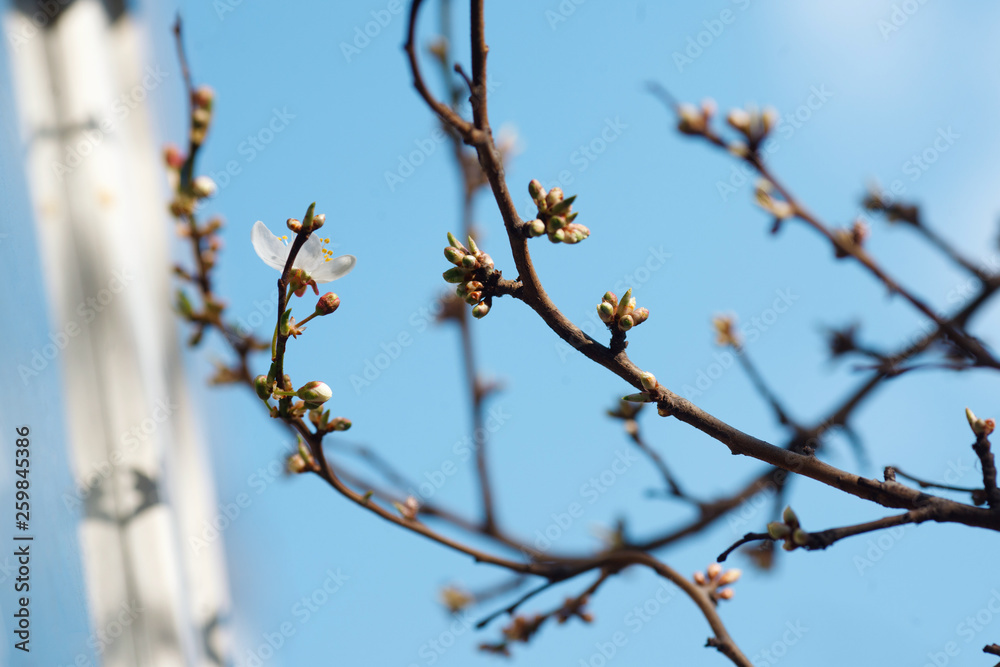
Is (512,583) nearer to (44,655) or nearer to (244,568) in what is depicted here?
(244,568)

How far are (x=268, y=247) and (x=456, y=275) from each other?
22 centimetres

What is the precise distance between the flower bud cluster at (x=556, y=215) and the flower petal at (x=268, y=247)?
271mm

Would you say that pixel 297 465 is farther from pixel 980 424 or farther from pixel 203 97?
pixel 980 424

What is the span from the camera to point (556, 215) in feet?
2.16

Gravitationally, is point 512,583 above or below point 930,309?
below

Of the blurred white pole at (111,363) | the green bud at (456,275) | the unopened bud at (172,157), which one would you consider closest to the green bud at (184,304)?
the blurred white pole at (111,363)

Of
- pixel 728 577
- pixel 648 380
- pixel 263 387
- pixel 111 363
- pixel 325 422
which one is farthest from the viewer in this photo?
pixel 111 363

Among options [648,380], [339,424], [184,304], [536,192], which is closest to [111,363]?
[184,304]

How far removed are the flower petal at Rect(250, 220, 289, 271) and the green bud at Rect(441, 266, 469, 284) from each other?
0.60 ft

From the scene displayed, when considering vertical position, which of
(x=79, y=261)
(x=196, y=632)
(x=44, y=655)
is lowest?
(x=44, y=655)

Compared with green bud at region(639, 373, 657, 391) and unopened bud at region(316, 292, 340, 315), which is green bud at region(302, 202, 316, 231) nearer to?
unopened bud at region(316, 292, 340, 315)

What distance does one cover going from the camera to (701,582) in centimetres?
100

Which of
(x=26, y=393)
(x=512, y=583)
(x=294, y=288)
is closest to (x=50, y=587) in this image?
(x=26, y=393)

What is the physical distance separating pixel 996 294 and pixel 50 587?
61.6 inches
